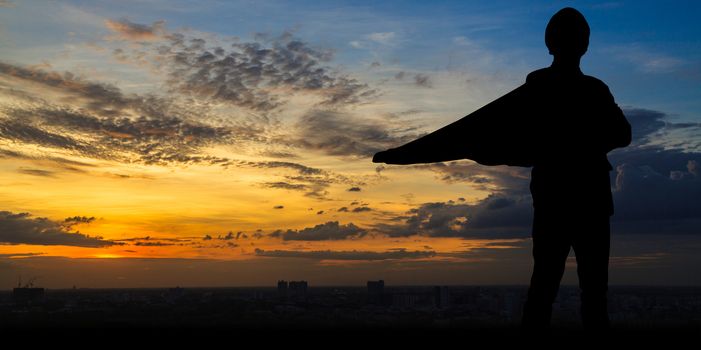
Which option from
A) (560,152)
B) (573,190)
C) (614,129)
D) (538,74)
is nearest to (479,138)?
(560,152)

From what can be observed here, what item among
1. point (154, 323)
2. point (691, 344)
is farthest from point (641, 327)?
point (154, 323)

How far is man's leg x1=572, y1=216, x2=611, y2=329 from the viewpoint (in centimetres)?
637

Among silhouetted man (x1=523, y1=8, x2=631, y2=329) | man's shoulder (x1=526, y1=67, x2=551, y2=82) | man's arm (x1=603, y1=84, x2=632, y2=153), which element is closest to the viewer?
silhouetted man (x1=523, y1=8, x2=631, y2=329)

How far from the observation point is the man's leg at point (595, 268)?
6367 mm

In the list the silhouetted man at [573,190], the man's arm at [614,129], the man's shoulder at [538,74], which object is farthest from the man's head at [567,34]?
the man's arm at [614,129]

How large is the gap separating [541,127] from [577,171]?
548 millimetres

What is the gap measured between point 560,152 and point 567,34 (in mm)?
1203

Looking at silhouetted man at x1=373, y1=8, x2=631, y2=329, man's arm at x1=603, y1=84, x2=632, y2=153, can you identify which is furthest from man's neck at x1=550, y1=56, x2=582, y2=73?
man's arm at x1=603, y1=84, x2=632, y2=153

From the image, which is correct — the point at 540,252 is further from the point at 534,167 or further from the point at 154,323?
the point at 154,323

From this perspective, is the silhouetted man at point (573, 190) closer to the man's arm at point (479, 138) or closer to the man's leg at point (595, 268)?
the man's leg at point (595, 268)

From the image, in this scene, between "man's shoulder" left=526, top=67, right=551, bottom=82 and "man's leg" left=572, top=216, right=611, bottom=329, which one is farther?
"man's shoulder" left=526, top=67, right=551, bottom=82

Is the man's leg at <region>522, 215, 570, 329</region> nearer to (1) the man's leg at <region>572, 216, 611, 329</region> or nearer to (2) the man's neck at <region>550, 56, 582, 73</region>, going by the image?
(1) the man's leg at <region>572, 216, 611, 329</region>

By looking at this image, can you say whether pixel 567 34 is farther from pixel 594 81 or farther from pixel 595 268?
pixel 595 268

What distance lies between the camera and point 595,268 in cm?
638
